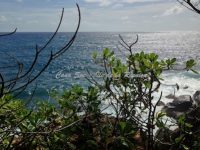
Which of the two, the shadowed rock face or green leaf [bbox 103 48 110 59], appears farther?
the shadowed rock face

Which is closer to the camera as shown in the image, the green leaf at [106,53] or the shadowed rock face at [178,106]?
the green leaf at [106,53]

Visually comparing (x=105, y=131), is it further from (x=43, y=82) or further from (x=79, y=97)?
(x=43, y=82)

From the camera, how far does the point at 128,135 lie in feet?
12.1

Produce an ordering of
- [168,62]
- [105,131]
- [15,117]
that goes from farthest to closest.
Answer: [168,62] → [105,131] → [15,117]

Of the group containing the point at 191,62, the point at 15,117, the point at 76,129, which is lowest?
the point at 76,129

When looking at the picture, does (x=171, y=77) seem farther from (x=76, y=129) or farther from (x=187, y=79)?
(x=76, y=129)

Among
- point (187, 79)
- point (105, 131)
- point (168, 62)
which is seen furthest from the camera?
point (187, 79)

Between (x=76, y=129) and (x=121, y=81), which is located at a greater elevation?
(x=121, y=81)

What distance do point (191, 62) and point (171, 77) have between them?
50.4m

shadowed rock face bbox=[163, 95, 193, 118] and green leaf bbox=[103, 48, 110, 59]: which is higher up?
green leaf bbox=[103, 48, 110, 59]

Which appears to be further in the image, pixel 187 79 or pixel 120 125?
pixel 187 79

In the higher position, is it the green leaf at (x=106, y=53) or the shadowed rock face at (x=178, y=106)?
the green leaf at (x=106, y=53)

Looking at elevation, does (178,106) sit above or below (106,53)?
below

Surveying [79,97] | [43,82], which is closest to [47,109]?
[79,97]
